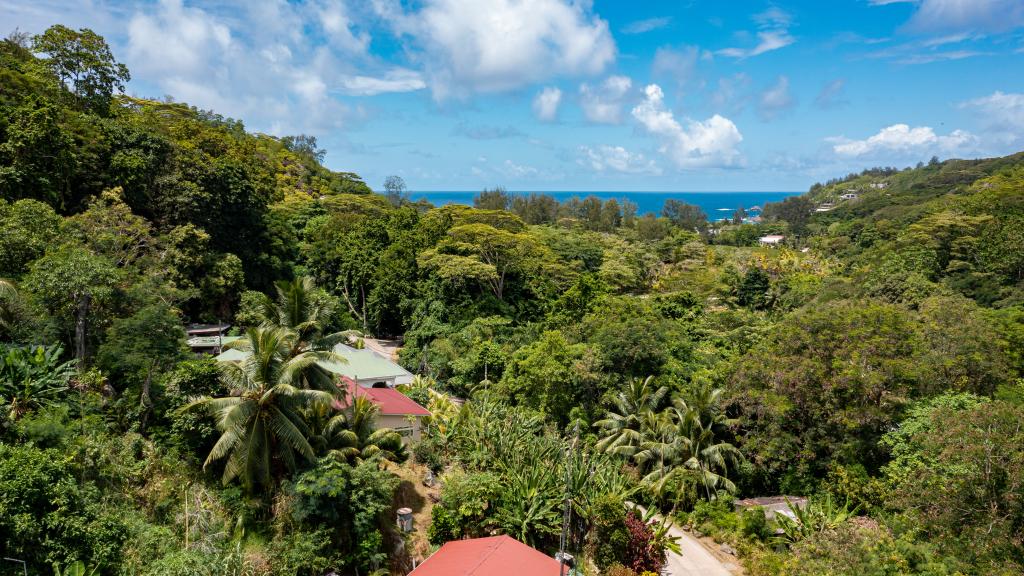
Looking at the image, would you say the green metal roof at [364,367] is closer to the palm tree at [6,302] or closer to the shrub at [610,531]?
the palm tree at [6,302]

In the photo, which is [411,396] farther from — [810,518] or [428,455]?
[810,518]

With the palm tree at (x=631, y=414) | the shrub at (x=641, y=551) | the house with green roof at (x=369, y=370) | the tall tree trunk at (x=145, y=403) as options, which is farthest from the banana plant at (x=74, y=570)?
the palm tree at (x=631, y=414)

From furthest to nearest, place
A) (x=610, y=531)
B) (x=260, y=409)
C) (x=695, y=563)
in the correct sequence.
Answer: (x=695, y=563), (x=610, y=531), (x=260, y=409)

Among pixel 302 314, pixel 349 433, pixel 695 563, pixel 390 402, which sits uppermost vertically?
pixel 302 314

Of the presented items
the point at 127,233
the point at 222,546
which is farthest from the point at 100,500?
the point at 127,233

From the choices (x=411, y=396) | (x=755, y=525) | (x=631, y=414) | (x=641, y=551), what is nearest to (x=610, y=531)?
(x=641, y=551)

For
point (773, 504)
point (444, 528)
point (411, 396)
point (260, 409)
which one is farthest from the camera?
point (411, 396)
